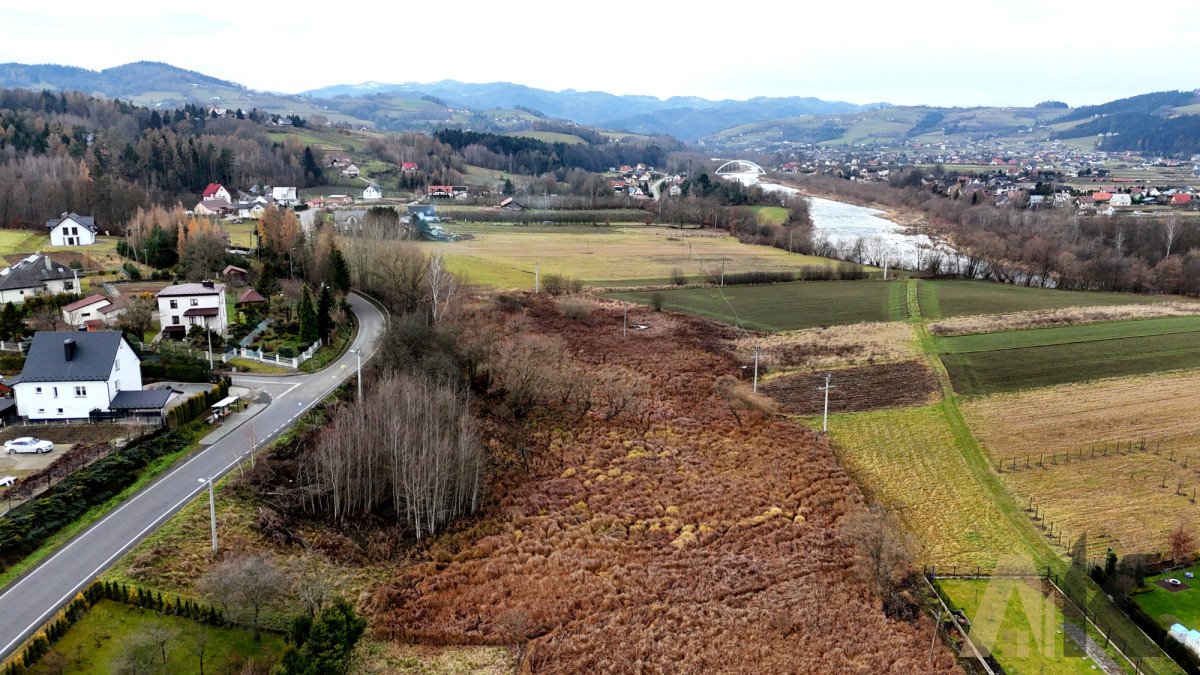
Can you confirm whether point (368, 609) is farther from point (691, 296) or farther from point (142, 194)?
point (142, 194)

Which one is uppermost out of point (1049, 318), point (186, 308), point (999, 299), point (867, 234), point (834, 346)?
point (867, 234)

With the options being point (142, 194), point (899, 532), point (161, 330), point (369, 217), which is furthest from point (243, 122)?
point (899, 532)

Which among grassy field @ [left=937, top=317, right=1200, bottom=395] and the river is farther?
the river

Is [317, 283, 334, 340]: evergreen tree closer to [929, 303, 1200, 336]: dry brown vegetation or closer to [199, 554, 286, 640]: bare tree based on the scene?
[199, 554, 286, 640]: bare tree

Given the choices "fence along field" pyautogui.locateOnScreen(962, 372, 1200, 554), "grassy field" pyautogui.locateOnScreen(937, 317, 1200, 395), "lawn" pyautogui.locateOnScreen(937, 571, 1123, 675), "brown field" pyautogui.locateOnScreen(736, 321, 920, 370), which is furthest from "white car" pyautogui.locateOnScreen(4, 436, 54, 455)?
"grassy field" pyautogui.locateOnScreen(937, 317, 1200, 395)

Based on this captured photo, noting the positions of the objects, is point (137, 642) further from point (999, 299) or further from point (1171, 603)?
point (999, 299)

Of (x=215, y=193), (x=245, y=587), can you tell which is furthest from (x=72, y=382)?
(x=215, y=193)
